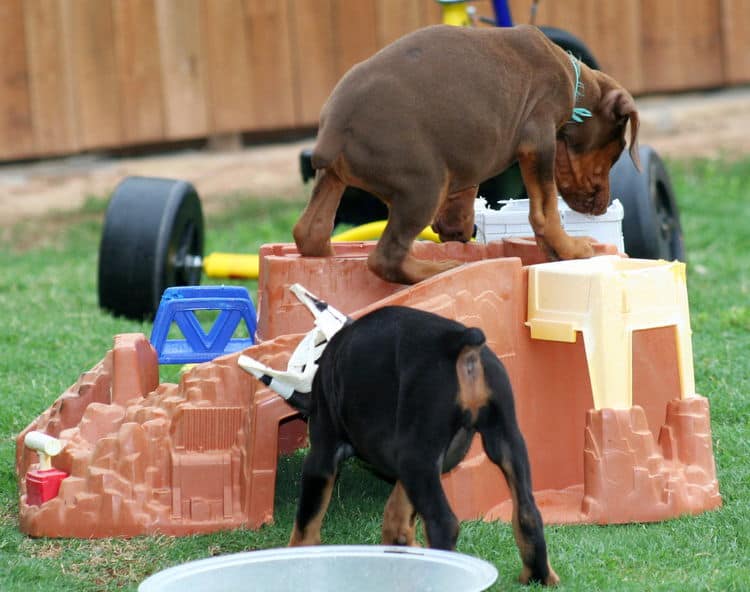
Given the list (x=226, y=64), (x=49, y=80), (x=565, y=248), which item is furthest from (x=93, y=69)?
(x=565, y=248)

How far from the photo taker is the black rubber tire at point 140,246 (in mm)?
6602

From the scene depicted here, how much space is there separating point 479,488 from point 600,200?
1331 mm

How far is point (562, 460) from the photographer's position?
409cm

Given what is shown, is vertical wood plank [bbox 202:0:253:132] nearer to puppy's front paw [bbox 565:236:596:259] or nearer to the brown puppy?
the brown puppy

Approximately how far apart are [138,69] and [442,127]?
7074mm

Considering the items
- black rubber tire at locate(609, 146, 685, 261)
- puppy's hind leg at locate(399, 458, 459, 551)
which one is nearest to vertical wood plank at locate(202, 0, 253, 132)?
black rubber tire at locate(609, 146, 685, 261)

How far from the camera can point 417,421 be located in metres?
3.09

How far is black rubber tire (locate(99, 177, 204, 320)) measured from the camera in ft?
21.7

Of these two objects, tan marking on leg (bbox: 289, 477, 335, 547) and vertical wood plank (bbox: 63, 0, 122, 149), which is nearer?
tan marking on leg (bbox: 289, 477, 335, 547)

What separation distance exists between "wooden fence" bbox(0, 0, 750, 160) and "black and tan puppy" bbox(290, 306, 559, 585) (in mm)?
7488

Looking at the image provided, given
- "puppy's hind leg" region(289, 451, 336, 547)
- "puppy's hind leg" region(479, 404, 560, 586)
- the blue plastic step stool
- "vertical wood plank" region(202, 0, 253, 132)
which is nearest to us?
"puppy's hind leg" region(479, 404, 560, 586)

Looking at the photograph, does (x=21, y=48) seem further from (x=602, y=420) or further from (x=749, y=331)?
(x=602, y=420)

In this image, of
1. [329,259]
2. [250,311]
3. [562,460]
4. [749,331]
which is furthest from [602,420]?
[749,331]

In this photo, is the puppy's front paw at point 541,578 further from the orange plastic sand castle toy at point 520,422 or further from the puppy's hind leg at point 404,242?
the puppy's hind leg at point 404,242
